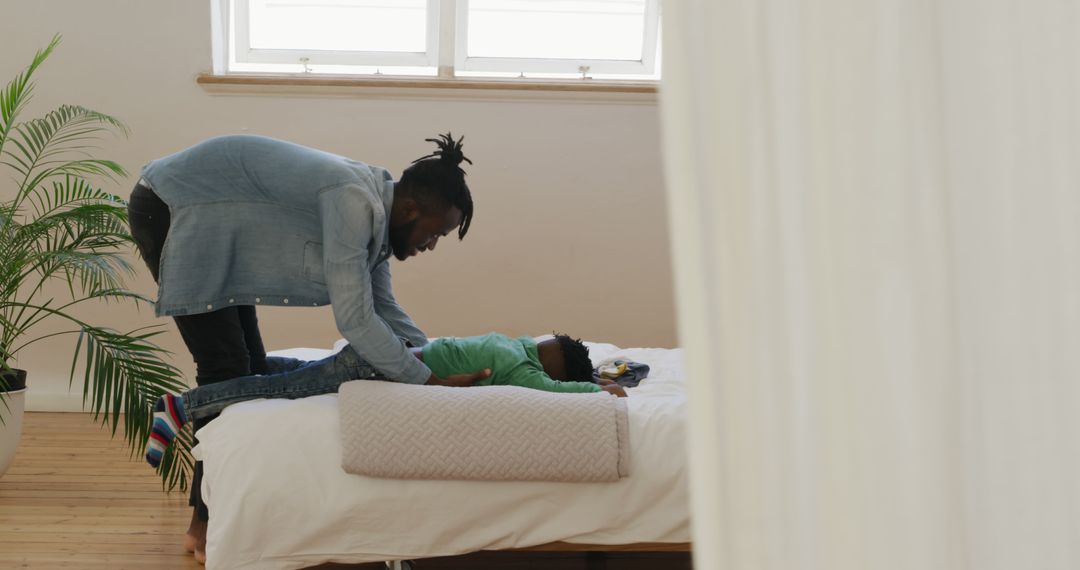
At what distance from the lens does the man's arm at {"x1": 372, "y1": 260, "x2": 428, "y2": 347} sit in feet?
7.80

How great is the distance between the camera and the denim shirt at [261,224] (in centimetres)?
190

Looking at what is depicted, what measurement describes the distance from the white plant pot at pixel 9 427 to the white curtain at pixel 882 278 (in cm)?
262

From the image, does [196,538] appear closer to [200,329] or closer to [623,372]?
[200,329]

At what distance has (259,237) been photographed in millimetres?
1986

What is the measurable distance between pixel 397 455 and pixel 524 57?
111 inches

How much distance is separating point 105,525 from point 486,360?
1.05 m

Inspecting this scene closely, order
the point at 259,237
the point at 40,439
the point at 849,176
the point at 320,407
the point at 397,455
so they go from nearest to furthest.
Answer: the point at 849,176
the point at 397,455
the point at 320,407
the point at 259,237
the point at 40,439

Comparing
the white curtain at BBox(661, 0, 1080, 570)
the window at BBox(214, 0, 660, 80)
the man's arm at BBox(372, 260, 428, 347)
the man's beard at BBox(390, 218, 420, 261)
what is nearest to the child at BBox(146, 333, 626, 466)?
the man's arm at BBox(372, 260, 428, 347)

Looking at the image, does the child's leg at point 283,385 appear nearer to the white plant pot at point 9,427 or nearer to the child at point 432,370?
the child at point 432,370

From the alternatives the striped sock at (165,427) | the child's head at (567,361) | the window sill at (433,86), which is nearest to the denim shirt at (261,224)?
the striped sock at (165,427)

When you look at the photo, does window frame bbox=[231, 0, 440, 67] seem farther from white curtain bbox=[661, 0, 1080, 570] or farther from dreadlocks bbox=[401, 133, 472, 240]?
white curtain bbox=[661, 0, 1080, 570]

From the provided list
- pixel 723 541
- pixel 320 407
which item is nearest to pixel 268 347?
pixel 320 407

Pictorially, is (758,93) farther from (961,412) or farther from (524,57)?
(524,57)

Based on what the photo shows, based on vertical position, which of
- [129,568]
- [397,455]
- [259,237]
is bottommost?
[129,568]
